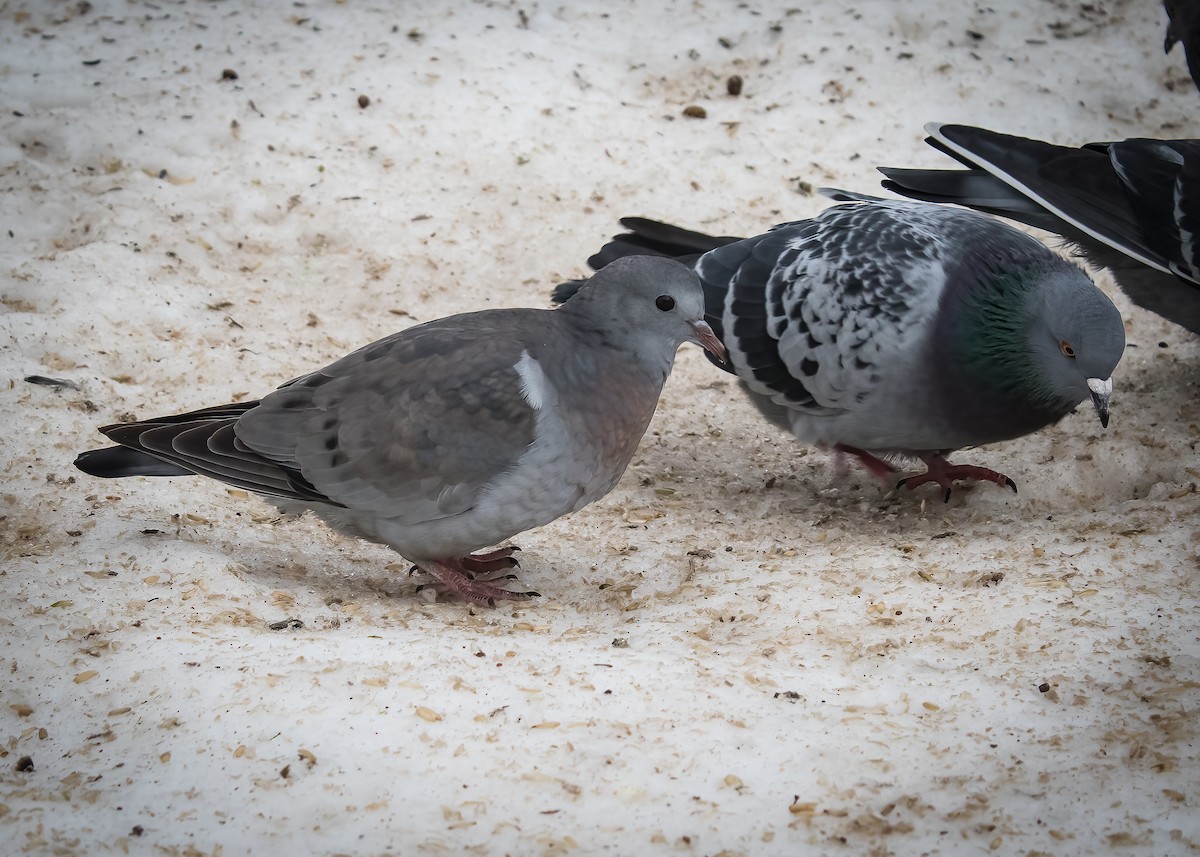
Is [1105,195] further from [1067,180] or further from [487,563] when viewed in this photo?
[487,563]

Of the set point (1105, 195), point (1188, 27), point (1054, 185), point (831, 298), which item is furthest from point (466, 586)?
point (1188, 27)

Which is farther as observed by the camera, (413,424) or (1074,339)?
(1074,339)

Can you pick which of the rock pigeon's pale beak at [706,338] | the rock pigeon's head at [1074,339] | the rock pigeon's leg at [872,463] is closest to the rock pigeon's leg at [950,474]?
the rock pigeon's leg at [872,463]

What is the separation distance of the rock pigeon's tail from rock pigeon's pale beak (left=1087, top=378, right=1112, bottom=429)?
3222 millimetres

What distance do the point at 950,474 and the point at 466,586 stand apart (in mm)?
2224

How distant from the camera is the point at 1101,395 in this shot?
4137 mm

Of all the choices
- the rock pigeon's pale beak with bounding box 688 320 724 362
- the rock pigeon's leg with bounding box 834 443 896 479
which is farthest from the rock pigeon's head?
the rock pigeon's pale beak with bounding box 688 320 724 362

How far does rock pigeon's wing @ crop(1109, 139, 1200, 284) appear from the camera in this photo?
4.84 metres

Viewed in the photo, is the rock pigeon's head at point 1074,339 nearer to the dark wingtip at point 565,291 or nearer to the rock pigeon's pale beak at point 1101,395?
the rock pigeon's pale beak at point 1101,395

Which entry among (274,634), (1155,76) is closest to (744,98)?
(1155,76)

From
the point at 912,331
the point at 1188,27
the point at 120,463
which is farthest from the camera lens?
the point at 1188,27

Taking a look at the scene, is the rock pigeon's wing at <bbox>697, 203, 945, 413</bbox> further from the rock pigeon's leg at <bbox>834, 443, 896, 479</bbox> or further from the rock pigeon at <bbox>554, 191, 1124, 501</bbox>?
the rock pigeon's leg at <bbox>834, 443, 896, 479</bbox>

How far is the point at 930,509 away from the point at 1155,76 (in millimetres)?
4316

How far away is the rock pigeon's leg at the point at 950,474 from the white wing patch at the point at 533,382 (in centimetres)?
199
